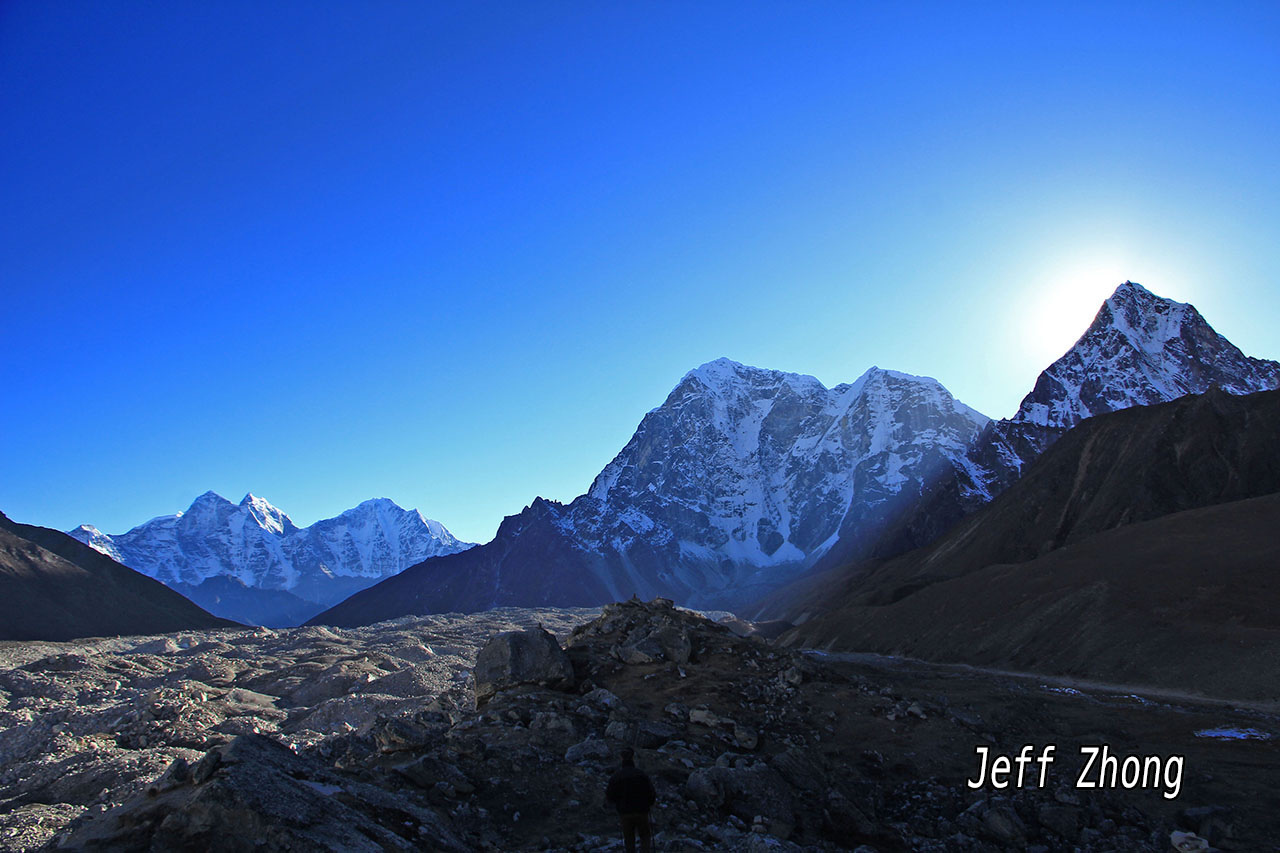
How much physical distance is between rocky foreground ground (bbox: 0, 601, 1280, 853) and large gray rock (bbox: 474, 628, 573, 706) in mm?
83

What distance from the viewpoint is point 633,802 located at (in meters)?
13.1

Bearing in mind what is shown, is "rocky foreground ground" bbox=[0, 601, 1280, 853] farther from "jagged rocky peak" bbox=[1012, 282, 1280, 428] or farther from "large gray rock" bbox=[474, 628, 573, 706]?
"jagged rocky peak" bbox=[1012, 282, 1280, 428]

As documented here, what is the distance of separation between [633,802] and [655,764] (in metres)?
6.99

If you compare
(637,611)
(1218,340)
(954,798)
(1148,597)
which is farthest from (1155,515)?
(1218,340)

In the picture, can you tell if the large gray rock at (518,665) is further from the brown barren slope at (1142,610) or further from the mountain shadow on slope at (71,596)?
the mountain shadow on slope at (71,596)

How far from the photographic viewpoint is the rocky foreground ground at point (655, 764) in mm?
12062

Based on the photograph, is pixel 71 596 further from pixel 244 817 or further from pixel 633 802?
pixel 633 802

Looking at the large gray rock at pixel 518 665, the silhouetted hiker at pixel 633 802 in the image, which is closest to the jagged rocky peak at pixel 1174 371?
the large gray rock at pixel 518 665

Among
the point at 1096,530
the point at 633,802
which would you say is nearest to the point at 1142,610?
the point at 1096,530

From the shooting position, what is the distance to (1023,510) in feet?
337

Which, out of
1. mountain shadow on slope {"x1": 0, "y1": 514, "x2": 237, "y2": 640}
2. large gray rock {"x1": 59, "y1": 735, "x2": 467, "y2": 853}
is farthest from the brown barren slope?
mountain shadow on slope {"x1": 0, "y1": 514, "x2": 237, "y2": 640}

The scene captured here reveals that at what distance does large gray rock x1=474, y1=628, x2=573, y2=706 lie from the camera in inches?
1051

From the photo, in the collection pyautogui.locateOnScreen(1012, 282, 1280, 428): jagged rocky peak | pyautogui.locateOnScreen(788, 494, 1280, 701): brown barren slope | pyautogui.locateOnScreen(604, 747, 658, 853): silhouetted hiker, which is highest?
pyautogui.locateOnScreen(1012, 282, 1280, 428): jagged rocky peak

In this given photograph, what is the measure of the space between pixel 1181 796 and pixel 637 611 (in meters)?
22.3
